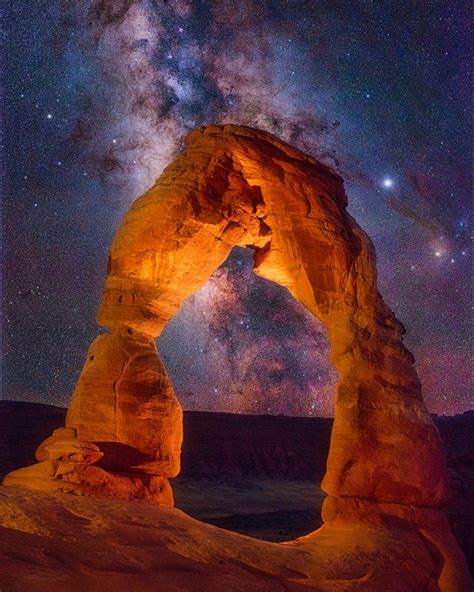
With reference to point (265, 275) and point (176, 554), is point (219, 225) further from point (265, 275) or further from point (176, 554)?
point (176, 554)

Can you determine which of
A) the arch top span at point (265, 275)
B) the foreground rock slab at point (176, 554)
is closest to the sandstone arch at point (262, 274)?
the arch top span at point (265, 275)

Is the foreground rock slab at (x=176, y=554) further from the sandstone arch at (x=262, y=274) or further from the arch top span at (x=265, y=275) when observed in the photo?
the arch top span at (x=265, y=275)

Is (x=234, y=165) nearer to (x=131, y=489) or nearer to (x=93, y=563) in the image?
(x=131, y=489)

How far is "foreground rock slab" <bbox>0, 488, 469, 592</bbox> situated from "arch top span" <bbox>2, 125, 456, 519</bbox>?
0.75m

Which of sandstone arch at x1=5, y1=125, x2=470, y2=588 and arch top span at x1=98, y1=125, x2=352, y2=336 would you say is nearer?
sandstone arch at x1=5, y1=125, x2=470, y2=588

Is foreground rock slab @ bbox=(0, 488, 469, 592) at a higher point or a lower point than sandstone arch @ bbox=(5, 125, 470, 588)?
lower

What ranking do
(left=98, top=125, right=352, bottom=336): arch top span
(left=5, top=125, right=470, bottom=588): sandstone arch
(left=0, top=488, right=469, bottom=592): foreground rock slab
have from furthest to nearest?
(left=98, top=125, right=352, bottom=336): arch top span → (left=5, top=125, right=470, bottom=588): sandstone arch → (left=0, top=488, right=469, bottom=592): foreground rock slab

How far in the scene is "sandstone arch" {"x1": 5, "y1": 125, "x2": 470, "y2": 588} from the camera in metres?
7.27

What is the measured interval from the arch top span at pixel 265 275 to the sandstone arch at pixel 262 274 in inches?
0.7

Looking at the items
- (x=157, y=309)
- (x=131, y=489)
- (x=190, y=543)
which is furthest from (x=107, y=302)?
(x=190, y=543)

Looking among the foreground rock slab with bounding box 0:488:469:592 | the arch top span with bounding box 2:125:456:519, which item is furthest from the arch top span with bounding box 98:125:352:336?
the foreground rock slab with bounding box 0:488:469:592

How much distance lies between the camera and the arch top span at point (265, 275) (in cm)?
732

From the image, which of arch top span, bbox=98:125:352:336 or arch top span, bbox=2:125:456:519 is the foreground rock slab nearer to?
arch top span, bbox=2:125:456:519

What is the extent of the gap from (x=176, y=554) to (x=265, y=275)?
5710 mm
